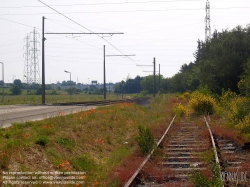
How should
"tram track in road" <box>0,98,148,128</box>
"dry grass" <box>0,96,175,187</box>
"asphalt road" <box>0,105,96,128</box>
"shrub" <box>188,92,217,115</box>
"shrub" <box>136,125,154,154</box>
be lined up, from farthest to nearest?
1. "shrub" <box>188,92,217,115</box>
2. "tram track in road" <box>0,98,148,128</box>
3. "asphalt road" <box>0,105,96,128</box>
4. "shrub" <box>136,125,154,154</box>
5. "dry grass" <box>0,96,175,187</box>

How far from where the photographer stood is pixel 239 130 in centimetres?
1580

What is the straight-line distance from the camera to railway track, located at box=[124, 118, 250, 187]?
8.48m

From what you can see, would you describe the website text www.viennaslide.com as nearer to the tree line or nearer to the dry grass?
the dry grass

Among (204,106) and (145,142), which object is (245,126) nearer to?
(145,142)

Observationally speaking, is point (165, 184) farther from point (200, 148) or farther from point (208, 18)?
point (208, 18)

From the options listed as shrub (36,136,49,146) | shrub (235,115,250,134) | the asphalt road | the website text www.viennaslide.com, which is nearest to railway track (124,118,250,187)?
shrub (235,115,250,134)

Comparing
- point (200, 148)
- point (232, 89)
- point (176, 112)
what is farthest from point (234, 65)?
point (200, 148)

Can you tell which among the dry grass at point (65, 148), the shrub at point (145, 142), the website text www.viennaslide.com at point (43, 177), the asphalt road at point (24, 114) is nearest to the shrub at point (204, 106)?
the asphalt road at point (24, 114)

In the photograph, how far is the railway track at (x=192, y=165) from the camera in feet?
27.8

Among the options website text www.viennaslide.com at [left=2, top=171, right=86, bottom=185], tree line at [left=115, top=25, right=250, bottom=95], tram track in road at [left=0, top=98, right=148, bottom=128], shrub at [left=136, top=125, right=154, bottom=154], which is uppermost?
tree line at [left=115, top=25, right=250, bottom=95]

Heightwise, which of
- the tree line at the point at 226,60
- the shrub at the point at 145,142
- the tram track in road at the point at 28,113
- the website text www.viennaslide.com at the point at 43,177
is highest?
the tree line at the point at 226,60

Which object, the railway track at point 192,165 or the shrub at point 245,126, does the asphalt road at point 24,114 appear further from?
the shrub at point 245,126

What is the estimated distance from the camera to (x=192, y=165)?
9.67m

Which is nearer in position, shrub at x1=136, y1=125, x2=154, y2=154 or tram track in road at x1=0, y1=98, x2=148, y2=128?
shrub at x1=136, y1=125, x2=154, y2=154
